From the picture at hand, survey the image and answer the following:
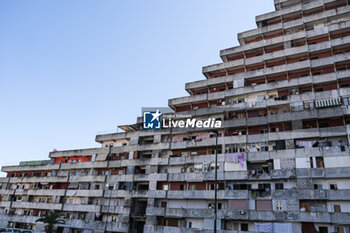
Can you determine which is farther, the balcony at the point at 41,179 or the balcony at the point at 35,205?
the balcony at the point at 41,179

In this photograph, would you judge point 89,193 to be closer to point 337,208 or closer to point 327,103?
point 337,208

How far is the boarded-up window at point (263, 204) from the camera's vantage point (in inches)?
1379

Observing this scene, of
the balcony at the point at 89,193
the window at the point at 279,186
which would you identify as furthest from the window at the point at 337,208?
the balcony at the point at 89,193

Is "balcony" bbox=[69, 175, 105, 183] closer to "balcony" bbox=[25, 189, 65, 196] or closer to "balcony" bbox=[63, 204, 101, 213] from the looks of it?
"balcony" bbox=[25, 189, 65, 196]

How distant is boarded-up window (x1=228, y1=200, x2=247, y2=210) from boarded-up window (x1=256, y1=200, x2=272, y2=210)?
1.56 meters

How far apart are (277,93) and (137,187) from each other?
26.1 meters

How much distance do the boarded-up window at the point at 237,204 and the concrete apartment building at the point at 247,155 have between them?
0.52ft

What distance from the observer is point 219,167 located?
3994 centimetres

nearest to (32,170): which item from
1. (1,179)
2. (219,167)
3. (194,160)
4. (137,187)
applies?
(1,179)

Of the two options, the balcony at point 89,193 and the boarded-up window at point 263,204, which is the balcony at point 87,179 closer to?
the balcony at point 89,193

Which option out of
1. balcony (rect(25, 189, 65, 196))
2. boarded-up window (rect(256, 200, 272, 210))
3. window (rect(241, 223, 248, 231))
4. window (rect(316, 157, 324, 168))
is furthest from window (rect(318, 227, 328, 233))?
balcony (rect(25, 189, 65, 196))

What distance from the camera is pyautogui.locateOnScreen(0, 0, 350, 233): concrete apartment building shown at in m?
34.2

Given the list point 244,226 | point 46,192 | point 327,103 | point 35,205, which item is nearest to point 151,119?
point 244,226

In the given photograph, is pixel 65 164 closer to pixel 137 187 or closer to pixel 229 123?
pixel 137 187
